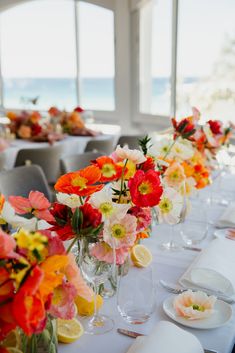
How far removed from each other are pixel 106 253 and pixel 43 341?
0.23m

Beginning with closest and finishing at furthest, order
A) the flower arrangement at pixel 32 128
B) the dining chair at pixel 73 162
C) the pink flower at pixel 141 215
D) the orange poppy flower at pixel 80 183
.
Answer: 1. the orange poppy flower at pixel 80 183
2. the pink flower at pixel 141 215
3. the dining chair at pixel 73 162
4. the flower arrangement at pixel 32 128

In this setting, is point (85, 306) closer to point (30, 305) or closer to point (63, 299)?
point (63, 299)

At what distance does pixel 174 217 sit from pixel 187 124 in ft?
1.75

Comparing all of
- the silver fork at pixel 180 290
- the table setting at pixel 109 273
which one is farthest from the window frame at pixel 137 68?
the silver fork at pixel 180 290

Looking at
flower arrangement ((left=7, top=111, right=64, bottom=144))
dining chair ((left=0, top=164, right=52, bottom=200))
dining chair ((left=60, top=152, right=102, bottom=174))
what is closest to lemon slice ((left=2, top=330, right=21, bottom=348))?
dining chair ((left=0, top=164, right=52, bottom=200))

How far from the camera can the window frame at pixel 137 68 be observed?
16.8 feet

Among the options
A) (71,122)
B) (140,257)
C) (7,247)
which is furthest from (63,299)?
(71,122)

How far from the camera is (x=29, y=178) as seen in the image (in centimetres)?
246

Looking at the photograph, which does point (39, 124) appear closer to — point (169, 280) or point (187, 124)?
point (187, 124)

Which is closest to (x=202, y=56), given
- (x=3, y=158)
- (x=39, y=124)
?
(x=39, y=124)

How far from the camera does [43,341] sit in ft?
2.61

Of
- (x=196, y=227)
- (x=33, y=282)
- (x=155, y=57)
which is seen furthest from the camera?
(x=155, y=57)

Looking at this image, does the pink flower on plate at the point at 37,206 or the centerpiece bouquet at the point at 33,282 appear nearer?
the centerpiece bouquet at the point at 33,282

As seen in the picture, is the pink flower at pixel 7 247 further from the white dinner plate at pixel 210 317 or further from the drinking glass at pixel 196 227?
the drinking glass at pixel 196 227
